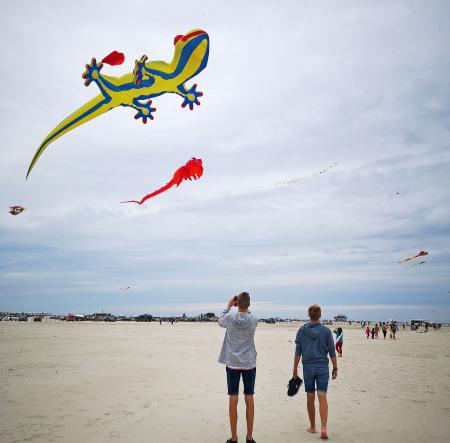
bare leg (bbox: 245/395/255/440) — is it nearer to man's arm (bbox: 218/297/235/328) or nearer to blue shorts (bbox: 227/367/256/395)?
blue shorts (bbox: 227/367/256/395)

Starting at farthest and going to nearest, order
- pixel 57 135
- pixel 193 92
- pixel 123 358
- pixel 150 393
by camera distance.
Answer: pixel 123 358 < pixel 150 393 < pixel 193 92 < pixel 57 135

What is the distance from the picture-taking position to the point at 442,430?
4.88 metres

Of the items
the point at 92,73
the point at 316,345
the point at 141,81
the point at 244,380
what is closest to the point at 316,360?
the point at 316,345

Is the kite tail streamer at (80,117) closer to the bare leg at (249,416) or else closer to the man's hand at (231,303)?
the man's hand at (231,303)

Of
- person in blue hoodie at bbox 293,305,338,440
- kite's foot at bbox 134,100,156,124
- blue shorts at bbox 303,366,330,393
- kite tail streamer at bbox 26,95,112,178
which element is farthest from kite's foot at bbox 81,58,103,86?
blue shorts at bbox 303,366,330,393

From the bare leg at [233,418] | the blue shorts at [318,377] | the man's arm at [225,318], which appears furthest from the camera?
the blue shorts at [318,377]

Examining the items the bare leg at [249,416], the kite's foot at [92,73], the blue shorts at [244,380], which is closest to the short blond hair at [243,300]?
the blue shorts at [244,380]

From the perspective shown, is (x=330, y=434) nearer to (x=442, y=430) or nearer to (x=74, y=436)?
(x=442, y=430)

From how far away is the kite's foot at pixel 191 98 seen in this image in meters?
5.54

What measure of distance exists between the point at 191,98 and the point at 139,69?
0.90 metres

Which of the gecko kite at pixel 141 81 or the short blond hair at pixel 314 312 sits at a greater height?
the gecko kite at pixel 141 81

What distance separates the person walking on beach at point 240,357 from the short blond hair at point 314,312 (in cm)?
90

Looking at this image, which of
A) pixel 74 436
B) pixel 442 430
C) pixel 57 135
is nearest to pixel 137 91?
pixel 57 135

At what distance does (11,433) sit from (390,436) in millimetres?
4842
